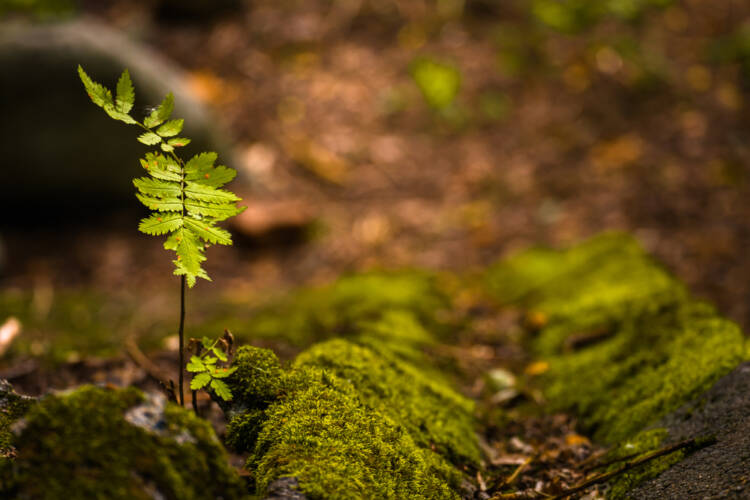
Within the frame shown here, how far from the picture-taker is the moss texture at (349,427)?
143 centimetres

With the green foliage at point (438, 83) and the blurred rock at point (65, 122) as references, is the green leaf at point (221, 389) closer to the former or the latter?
the blurred rock at point (65, 122)

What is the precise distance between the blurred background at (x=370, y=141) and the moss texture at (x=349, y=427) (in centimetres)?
170

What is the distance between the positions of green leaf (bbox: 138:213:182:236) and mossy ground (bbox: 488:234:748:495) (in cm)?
147

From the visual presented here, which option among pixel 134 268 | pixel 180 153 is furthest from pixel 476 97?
pixel 134 268

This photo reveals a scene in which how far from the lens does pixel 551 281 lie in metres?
3.67

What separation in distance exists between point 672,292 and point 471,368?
1074 mm

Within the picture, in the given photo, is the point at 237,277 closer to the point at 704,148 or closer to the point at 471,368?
the point at 471,368

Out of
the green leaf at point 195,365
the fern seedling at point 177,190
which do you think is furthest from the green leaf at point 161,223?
the green leaf at point 195,365

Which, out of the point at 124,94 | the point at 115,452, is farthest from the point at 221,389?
the point at 124,94

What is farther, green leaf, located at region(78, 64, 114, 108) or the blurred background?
the blurred background

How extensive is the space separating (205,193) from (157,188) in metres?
0.12

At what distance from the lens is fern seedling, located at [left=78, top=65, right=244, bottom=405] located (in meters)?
1.46

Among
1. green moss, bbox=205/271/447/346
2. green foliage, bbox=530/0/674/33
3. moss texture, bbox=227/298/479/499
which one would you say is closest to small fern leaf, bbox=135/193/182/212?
moss texture, bbox=227/298/479/499

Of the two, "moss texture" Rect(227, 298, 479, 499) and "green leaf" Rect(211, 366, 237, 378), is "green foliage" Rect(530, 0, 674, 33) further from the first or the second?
"green leaf" Rect(211, 366, 237, 378)
